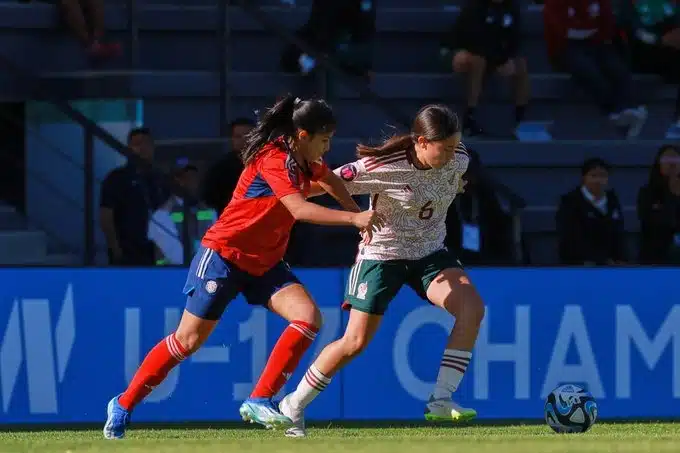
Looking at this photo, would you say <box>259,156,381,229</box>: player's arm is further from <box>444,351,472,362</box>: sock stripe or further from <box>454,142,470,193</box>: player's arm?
<box>444,351,472,362</box>: sock stripe

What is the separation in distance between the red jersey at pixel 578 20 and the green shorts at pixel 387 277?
A: 583cm

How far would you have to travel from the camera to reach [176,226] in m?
10.8

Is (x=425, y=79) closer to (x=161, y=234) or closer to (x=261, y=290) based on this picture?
(x=161, y=234)

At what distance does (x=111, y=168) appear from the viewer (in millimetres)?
11562

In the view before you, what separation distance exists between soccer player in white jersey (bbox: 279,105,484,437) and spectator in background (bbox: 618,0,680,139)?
20.7ft

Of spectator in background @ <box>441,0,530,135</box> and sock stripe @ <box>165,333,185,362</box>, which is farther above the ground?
spectator in background @ <box>441,0,530,135</box>

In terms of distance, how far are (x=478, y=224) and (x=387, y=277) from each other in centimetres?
327

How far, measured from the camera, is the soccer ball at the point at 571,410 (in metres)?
8.34

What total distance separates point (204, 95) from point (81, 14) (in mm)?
1236

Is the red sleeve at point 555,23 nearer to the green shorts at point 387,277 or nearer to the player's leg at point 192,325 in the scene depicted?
the green shorts at point 387,277

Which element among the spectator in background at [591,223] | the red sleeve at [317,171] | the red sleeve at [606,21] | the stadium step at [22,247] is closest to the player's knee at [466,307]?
the red sleeve at [317,171]

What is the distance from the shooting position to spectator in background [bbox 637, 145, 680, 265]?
39.5ft

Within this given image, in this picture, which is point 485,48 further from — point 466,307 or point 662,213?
point 466,307

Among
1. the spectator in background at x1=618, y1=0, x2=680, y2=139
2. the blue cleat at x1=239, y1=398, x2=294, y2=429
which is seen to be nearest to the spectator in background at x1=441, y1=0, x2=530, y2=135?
the spectator in background at x1=618, y1=0, x2=680, y2=139
